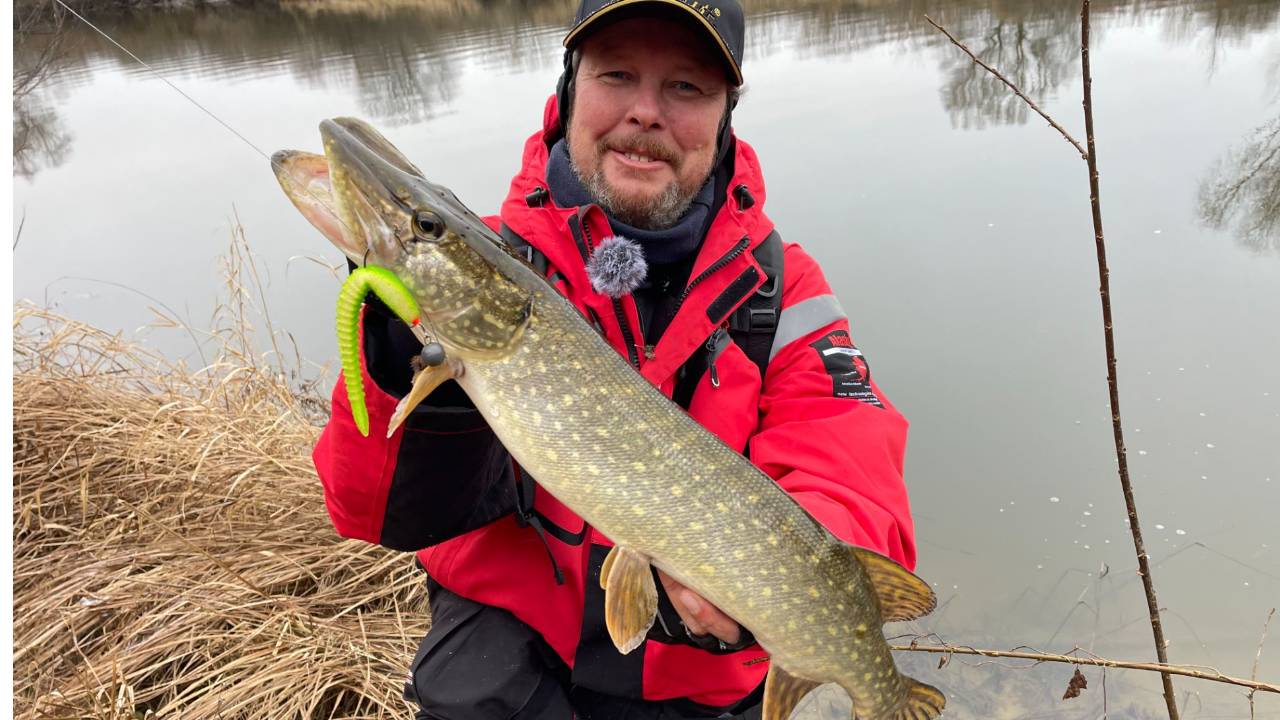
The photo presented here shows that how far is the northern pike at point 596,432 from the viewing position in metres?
1.33

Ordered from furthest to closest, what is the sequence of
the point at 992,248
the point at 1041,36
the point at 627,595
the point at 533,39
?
the point at 533,39 < the point at 1041,36 < the point at 992,248 < the point at 627,595

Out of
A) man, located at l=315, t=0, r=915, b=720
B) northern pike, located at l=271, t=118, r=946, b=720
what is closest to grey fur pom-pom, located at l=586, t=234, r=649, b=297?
man, located at l=315, t=0, r=915, b=720

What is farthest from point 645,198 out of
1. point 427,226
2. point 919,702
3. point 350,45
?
point 350,45

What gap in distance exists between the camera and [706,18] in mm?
1915

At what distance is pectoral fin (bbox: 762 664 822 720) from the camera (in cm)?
146

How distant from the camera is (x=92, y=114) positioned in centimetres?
957

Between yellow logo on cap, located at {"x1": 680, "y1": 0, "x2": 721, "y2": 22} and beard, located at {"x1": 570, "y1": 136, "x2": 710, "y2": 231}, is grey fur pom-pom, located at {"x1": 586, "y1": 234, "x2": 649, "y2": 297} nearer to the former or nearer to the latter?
beard, located at {"x1": 570, "y1": 136, "x2": 710, "y2": 231}

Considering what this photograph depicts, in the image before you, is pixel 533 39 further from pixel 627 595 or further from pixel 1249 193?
pixel 627 595

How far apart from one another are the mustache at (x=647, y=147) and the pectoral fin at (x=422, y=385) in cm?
94

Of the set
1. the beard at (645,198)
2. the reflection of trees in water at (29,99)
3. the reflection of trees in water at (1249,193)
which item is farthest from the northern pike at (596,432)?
the reflection of trees in water at (29,99)

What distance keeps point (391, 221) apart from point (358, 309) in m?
0.18

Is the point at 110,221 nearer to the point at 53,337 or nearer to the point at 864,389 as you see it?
the point at 53,337

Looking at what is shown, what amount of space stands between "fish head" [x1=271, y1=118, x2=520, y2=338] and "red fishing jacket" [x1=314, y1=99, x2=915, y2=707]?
34 centimetres

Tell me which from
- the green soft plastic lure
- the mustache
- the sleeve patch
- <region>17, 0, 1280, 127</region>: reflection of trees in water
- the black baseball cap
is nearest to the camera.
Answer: the green soft plastic lure
